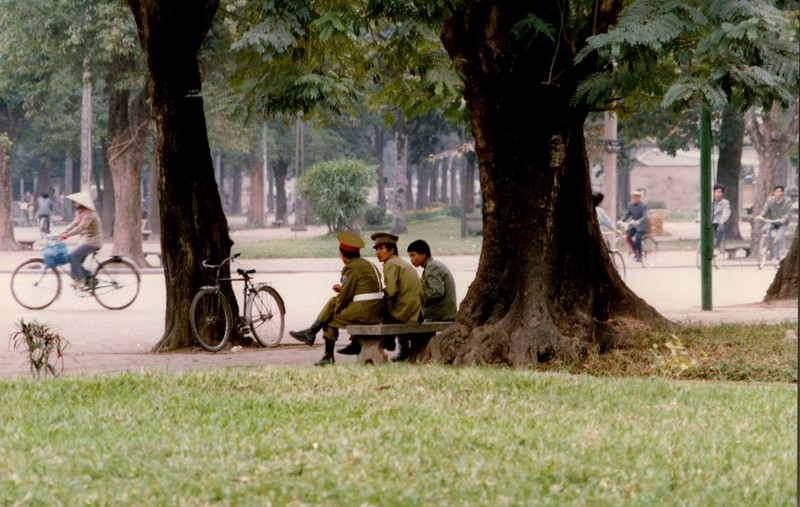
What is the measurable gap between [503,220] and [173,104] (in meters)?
3.99

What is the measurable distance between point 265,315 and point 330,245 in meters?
25.3

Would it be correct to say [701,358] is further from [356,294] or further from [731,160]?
[731,160]

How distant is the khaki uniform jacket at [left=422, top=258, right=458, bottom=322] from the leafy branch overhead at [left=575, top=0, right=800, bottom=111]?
9.51 feet

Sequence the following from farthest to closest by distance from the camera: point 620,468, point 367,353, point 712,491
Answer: point 367,353 → point 620,468 → point 712,491

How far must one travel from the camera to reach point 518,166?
39.8ft

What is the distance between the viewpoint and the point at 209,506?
6.11m

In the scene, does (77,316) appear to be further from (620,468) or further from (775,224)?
(775,224)

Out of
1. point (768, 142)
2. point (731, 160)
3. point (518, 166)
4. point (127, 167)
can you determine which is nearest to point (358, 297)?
point (518, 166)

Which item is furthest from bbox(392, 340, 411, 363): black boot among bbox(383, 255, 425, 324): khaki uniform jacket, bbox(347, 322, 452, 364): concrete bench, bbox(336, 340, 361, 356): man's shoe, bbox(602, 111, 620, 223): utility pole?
bbox(602, 111, 620, 223): utility pole

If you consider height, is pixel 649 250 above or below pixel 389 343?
above

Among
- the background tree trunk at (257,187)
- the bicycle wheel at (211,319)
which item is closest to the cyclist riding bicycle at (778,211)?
the bicycle wheel at (211,319)

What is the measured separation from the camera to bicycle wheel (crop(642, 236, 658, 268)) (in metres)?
30.5

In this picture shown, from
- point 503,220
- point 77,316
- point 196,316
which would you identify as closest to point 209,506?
point 503,220

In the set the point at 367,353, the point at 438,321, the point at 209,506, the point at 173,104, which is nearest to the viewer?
the point at 209,506
